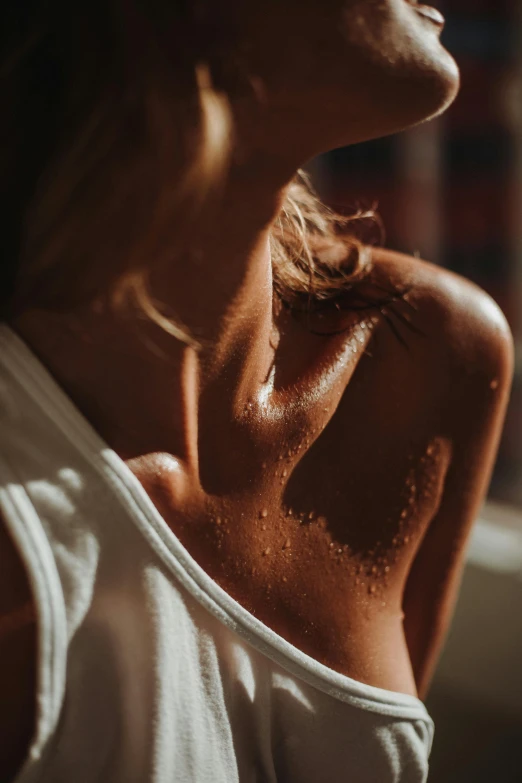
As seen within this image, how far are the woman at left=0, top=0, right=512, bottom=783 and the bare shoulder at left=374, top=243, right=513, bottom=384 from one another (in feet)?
0.26

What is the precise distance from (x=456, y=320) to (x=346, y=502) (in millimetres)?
228

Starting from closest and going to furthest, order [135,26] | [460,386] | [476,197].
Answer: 1. [135,26]
2. [460,386]
3. [476,197]

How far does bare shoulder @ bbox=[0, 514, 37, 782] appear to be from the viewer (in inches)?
20.0

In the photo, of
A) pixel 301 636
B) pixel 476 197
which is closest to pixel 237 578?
pixel 301 636

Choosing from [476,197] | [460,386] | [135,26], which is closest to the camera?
[135,26]

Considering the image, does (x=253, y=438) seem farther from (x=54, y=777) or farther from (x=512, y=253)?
(x=512, y=253)

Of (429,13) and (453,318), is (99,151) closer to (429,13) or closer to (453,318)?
(429,13)

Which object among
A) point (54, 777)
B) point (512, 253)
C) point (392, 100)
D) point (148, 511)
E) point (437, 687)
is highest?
point (392, 100)

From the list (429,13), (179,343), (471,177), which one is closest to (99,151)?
(179,343)

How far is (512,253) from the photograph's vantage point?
7.24 m

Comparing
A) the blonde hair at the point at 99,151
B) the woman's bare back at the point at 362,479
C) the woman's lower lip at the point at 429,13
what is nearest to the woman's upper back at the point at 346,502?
the woman's bare back at the point at 362,479

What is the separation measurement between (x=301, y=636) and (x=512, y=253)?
7255 millimetres

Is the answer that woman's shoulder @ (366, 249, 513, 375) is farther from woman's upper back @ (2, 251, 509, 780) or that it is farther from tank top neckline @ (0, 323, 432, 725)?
tank top neckline @ (0, 323, 432, 725)

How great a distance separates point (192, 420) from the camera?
62 centimetres
